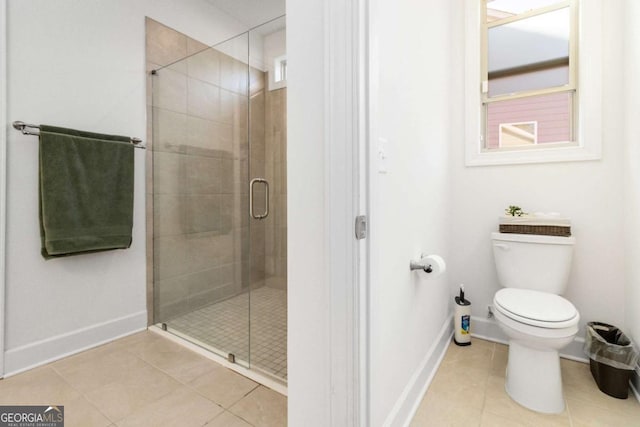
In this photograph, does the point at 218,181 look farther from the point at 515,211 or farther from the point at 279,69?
the point at 515,211

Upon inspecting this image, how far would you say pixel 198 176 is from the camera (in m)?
2.33

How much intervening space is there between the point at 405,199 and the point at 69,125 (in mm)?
2080

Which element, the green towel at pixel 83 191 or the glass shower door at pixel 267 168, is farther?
the glass shower door at pixel 267 168

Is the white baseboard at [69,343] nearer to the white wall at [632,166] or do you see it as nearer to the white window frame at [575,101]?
the white window frame at [575,101]

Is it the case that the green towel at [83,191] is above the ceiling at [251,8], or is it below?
below

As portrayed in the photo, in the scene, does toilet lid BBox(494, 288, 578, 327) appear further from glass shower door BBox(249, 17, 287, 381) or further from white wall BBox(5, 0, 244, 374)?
white wall BBox(5, 0, 244, 374)

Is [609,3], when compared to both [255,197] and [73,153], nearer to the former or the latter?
[255,197]

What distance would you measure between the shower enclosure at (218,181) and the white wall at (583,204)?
1.42 metres


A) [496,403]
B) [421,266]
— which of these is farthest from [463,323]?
[421,266]

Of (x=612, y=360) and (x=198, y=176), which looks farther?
(x=198, y=176)

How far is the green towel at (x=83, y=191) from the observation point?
1.72 meters

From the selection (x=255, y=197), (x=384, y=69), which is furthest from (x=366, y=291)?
(x=255, y=197)

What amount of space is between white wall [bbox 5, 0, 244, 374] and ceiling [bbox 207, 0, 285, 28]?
519mm

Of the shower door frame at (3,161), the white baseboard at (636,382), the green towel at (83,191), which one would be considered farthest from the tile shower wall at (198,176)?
the white baseboard at (636,382)
